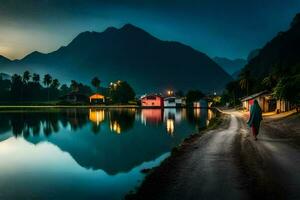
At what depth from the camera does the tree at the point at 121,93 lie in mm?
178625

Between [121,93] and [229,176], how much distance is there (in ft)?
543

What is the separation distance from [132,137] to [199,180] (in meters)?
34.1

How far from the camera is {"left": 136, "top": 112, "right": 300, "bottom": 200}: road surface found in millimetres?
12398

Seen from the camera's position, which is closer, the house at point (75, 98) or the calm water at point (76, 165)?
the calm water at point (76, 165)

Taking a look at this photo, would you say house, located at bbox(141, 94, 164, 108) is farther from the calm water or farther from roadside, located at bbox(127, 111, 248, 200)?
roadside, located at bbox(127, 111, 248, 200)

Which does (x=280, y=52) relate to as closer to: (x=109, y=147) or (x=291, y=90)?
(x=291, y=90)

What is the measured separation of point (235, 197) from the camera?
11.9 metres

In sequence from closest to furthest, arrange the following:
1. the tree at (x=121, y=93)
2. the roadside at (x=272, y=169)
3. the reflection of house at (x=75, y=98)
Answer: the roadside at (x=272, y=169)
the tree at (x=121, y=93)
the reflection of house at (x=75, y=98)

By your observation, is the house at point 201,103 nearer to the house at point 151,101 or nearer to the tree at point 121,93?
the house at point 151,101

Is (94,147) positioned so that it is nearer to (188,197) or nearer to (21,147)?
(21,147)

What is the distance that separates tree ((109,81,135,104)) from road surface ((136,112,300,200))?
157231 millimetres

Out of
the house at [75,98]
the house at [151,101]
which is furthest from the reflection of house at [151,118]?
the house at [75,98]

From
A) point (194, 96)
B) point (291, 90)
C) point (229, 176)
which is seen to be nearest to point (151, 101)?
point (194, 96)

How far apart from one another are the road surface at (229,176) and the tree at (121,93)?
157231 millimetres
